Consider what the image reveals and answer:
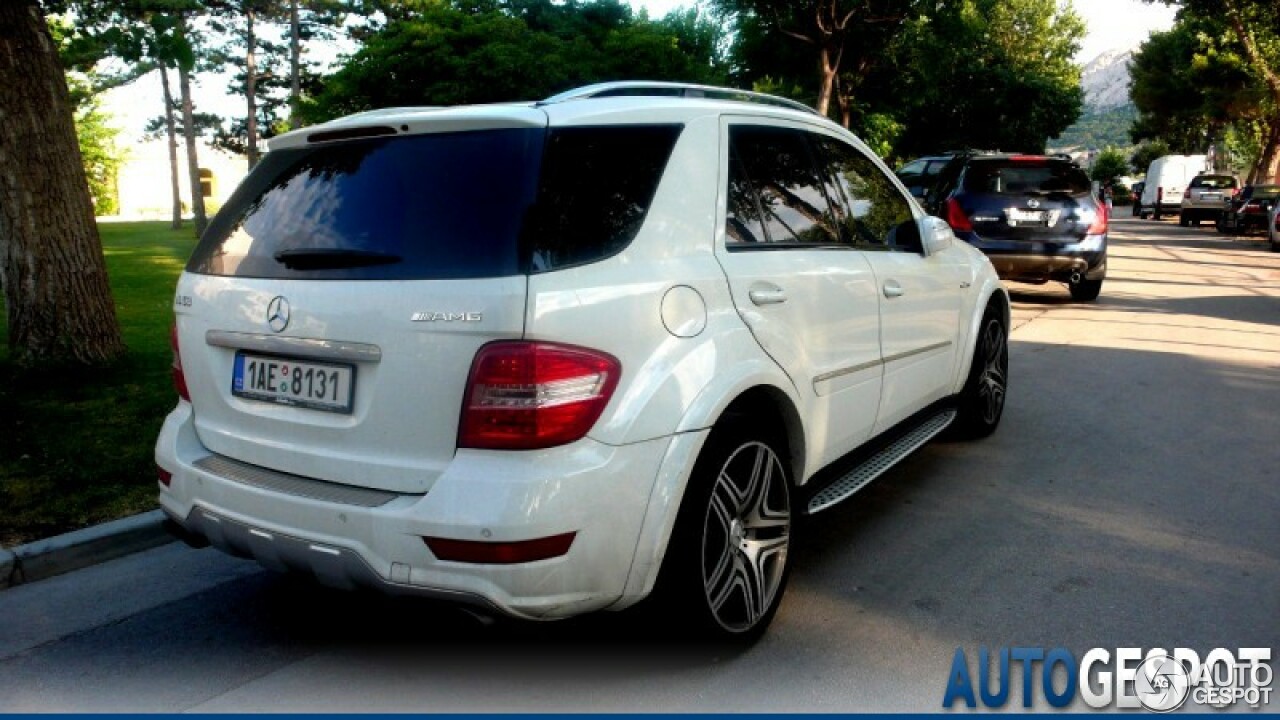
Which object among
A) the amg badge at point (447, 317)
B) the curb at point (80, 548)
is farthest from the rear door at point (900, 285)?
the curb at point (80, 548)

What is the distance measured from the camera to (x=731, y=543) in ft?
10.4

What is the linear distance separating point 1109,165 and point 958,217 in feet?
281

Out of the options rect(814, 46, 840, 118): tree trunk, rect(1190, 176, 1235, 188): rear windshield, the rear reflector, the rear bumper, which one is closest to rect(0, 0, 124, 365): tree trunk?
the rear bumper

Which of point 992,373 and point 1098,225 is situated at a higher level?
point 1098,225

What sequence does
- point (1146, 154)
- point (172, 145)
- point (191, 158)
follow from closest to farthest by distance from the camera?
point (191, 158) < point (172, 145) < point (1146, 154)

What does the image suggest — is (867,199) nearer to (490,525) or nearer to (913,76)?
(490,525)

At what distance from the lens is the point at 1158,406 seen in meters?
6.76

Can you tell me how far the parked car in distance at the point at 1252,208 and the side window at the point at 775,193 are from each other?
29007mm

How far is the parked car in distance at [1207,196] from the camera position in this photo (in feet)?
111

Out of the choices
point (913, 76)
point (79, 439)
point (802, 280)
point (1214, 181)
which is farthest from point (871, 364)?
point (1214, 181)

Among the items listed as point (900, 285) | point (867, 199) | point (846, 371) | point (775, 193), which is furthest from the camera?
point (867, 199)

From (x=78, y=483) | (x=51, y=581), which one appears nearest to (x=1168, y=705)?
(x=51, y=581)

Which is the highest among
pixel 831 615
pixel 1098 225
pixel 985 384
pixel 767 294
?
pixel 767 294

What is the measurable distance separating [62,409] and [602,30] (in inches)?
597
